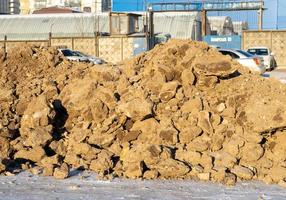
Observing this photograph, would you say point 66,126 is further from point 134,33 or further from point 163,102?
point 134,33

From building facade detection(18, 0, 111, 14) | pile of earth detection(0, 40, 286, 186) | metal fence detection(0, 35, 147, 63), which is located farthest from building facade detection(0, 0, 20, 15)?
pile of earth detection(0, 40, 286, 186)

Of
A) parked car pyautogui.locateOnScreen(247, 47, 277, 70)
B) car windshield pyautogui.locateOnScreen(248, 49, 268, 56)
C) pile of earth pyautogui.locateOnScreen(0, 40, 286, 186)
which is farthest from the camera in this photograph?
car windshield pyautogui.locateOnScreen(248, 49, 268, 56)

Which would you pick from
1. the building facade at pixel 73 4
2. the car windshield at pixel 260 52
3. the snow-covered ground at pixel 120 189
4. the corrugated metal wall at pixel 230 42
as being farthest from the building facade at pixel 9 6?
the snow-covered ground at pixel 120 189

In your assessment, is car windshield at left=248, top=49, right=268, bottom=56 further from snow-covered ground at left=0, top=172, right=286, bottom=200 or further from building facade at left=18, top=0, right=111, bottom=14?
building facade at left=18, top=0, right=111, bottom=14

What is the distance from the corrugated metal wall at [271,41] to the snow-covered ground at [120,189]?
108 feet

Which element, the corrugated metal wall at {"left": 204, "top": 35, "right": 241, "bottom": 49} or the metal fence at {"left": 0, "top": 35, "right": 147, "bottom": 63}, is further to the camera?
A: the corrugated metal wall at {"left": 204, "top": 35, "right": 241, "bottom": 49}

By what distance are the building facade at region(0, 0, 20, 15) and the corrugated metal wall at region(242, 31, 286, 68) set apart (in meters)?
59.1

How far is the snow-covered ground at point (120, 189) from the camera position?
22.6 ft

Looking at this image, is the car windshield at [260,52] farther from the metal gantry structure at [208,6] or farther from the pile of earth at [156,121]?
the pile of earth at [156,121]

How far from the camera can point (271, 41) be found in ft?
130

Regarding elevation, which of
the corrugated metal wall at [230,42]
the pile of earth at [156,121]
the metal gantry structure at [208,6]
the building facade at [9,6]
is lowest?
the pile of earth at [156,121]

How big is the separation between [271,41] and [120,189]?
1350 inches

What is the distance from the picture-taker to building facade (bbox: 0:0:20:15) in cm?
9075

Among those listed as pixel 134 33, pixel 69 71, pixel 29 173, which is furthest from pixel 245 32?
pixel 29 173
